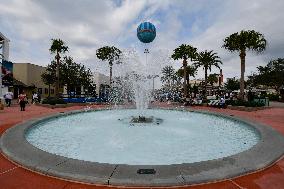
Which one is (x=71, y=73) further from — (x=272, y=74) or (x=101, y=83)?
(x=272, y=74)

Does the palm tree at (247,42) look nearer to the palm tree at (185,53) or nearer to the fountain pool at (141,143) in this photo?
the palm tree at (185,53)

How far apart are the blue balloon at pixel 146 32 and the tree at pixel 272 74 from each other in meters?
71.2

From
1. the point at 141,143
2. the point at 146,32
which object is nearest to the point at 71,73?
the point at 146,32

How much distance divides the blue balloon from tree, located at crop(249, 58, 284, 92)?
2805 inches

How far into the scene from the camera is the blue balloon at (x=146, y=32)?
15.9m

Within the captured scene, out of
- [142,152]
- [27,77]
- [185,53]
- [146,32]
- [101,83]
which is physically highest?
[185,53]

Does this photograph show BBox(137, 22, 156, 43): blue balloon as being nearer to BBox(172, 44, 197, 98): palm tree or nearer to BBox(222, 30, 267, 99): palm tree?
BBox(222, 30, 267, 99): palm tree

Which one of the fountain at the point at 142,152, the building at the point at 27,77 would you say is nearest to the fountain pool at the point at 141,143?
the fountain at the point at 142,152

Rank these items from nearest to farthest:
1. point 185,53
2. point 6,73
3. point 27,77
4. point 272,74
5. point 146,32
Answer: point 146,32 < point 6,73 < point 185,53 < point 27,77 < point 272,74

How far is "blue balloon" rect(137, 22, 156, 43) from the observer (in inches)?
627

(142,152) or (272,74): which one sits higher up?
(272,74)

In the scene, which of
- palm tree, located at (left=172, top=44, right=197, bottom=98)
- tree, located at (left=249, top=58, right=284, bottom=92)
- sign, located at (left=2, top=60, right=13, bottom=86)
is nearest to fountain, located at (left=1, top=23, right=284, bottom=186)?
sign, located at (left=2, top=60, right=13, bottom=86)

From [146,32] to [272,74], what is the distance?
76971mm

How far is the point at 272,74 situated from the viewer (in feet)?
263
